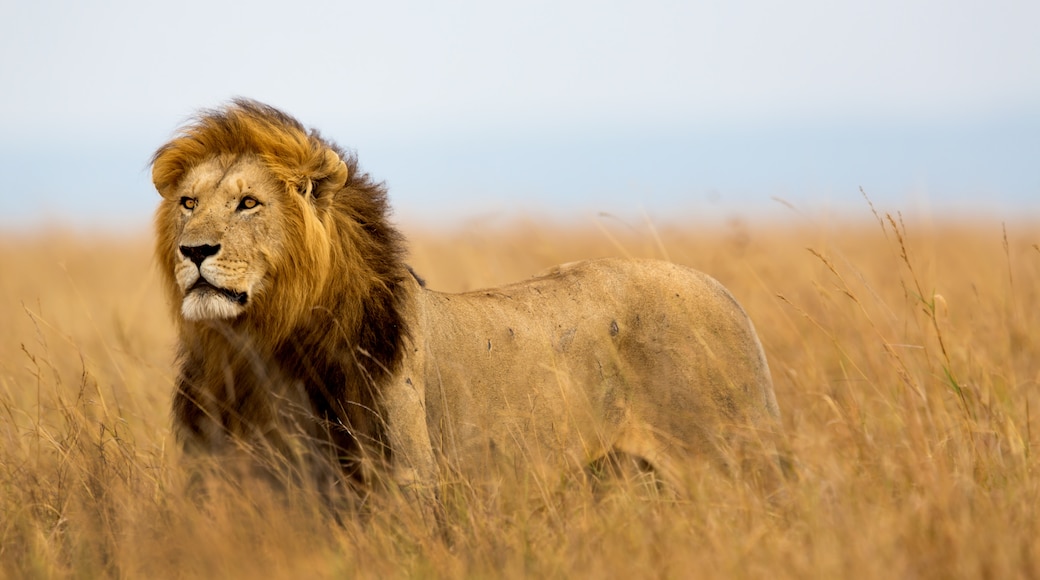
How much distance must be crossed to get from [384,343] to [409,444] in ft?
1.27

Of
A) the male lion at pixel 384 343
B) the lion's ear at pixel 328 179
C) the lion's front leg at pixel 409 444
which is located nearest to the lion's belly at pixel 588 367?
the male lion at pixel 384 343

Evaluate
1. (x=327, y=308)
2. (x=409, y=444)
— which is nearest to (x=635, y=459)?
(x=409, y=444)

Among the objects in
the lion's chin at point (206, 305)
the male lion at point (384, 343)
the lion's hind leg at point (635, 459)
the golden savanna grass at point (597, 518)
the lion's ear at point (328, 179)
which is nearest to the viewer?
the golden savanna grass at point (597, 518)

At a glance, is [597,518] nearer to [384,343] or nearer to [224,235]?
[384,343]

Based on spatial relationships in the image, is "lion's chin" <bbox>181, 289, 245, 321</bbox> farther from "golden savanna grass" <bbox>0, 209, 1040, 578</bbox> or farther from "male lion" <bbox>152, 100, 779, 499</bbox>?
"golden savanna grass" <bbox>0, 209, 1040, 578</bbox>

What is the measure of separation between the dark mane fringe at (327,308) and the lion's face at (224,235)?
97 mm

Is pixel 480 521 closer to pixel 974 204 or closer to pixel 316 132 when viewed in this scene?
pixel 316 132

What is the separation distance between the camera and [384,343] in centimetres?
410

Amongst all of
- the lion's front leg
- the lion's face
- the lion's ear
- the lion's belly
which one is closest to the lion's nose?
the lion's face

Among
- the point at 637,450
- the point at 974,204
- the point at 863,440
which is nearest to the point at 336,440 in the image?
the point at 637,450

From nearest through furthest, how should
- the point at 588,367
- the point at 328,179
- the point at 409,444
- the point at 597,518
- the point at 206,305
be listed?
the point at 597,518 → the point at 206,305 → the point at 409,444 → the point at 328,179 → the point at 588,367

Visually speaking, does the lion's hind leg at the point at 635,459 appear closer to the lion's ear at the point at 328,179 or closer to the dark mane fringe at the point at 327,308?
the dark mane fringe at the point at 327,308

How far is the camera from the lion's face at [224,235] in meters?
3.92

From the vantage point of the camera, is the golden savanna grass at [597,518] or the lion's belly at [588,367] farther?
the lion's belly at [588,367]
